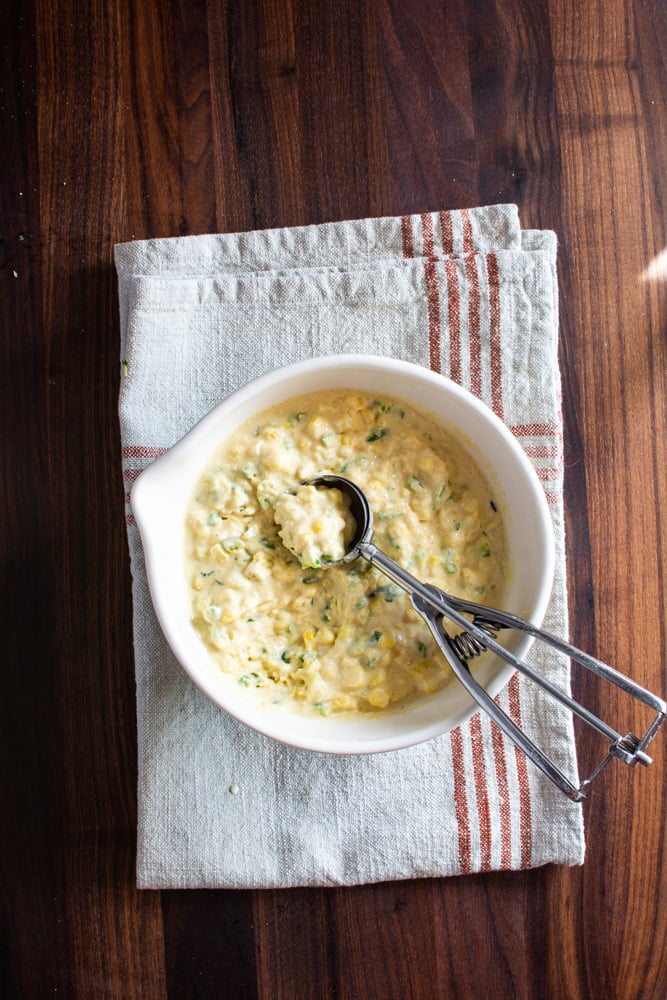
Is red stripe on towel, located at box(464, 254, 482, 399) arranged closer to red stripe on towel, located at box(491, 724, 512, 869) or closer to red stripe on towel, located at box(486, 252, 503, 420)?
red stripe on towel, located at box(486, 252, 503, 420)

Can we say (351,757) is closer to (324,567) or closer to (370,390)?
(324,567)

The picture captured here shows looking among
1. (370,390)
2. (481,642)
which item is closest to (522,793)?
(481,642)

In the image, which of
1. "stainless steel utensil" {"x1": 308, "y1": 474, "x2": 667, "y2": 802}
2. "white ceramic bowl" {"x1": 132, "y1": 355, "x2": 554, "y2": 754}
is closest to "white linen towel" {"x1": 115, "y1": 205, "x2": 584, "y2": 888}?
"white ceramic bowl" {"x1": 132, "y1": 355, "x2": 554, "y2": 754}

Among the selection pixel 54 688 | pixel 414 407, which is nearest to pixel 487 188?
pixel 414 407

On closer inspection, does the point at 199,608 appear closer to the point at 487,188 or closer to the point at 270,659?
the point at 270,659

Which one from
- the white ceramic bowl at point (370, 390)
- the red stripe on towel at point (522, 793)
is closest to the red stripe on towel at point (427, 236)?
the white ceramic bowl at point (370, 390)
